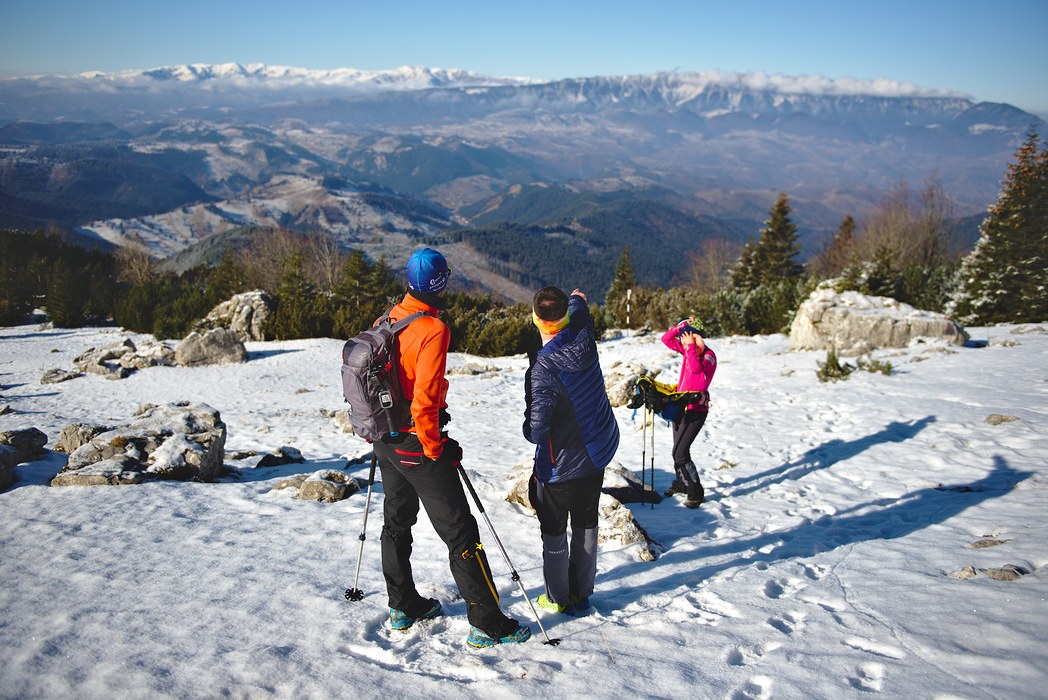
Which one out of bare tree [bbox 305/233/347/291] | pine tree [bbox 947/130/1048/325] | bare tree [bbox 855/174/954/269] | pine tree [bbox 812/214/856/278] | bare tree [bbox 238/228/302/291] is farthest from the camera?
pine tree [bbox 812/214/856/278]

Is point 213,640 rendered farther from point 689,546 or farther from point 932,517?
point 932,517

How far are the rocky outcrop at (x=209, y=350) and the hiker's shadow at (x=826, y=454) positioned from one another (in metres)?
12.8

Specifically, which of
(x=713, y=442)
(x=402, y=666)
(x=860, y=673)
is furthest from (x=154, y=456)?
(x=713, y=442)

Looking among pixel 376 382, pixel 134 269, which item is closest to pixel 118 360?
pixel 376 382

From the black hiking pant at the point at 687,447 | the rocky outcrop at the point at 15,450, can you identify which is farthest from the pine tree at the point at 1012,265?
the rocky outcrop at the point at 15,450

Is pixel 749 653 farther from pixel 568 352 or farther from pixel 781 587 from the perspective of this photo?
pixel 568 352

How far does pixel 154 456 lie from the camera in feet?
17.4

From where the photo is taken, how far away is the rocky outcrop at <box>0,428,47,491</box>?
183 inches

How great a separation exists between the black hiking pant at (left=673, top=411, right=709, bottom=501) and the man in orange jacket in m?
3.05

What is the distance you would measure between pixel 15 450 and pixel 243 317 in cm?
1284

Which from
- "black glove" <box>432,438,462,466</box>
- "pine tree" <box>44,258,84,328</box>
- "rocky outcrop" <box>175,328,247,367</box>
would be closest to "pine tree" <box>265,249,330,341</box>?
"rocky outcrop" <box>175,328,247,367</box>

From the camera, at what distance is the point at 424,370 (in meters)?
2.64

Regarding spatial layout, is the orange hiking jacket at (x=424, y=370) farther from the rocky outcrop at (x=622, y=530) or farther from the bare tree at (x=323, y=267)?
the bare tree at (x=323, y=267)

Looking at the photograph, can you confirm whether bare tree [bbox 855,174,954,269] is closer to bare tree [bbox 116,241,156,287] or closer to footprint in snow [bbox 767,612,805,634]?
footprint in snow [bbox 767,612,805,634]
